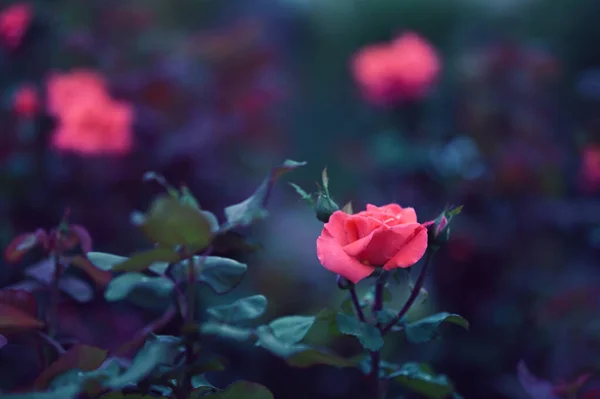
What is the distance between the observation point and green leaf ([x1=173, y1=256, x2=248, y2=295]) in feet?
1.86

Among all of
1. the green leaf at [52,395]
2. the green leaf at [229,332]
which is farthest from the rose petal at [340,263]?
the green leaf at [52,395]

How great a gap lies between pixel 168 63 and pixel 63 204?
0.74 m

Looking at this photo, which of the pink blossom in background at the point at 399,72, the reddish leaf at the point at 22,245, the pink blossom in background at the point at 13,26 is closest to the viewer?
the reddish leaf at the point at 22,245

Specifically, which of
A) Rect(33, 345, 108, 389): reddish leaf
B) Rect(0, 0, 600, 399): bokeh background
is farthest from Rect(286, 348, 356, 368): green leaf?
Rect(0, 0, 600, 399): bokeh background

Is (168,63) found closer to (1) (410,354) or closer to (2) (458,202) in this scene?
(2) (458,202)

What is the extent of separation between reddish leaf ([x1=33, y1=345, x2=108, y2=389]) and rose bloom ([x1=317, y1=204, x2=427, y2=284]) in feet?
0.77

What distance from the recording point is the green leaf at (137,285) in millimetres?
550

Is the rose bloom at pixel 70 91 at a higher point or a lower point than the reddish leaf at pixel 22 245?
lower

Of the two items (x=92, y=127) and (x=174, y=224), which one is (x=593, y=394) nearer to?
(x=174, y=224)

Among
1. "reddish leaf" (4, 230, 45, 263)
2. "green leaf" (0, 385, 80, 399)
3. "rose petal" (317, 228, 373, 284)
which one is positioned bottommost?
"reddish leaf" (4, 230, 45, 263)

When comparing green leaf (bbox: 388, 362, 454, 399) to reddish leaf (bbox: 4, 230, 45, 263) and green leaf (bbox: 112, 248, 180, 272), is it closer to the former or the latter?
green leaf (bbox: 112, 248, 180, 272)

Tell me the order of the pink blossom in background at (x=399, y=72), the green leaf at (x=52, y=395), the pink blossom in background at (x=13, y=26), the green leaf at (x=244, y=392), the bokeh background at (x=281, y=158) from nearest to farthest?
1. the green leaf at (x=52, y=395)
2. the green leaf at (x=244, y=392)
3. the bokeh background at (x=281, y=158)
4. the pink blossom in background at (x=13, y=26)
5. the pink blossom in background at (x=399, y=72)

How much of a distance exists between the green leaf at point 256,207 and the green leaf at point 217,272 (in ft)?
0.15

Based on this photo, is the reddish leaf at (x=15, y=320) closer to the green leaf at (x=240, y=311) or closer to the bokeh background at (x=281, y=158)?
the green leaf at (x=240, y=311)
